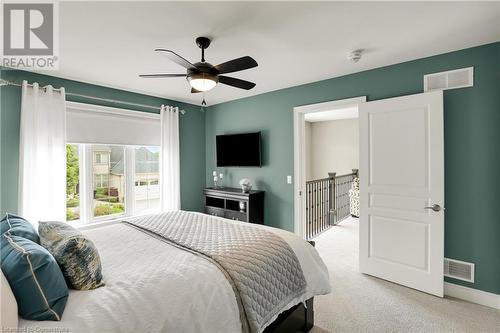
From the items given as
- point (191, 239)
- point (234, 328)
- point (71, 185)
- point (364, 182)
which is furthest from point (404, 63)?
point (71, 185)

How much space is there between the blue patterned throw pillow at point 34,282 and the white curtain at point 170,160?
3.03 metres

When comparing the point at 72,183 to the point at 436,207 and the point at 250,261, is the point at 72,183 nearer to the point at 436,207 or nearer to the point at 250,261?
the point at 250,261

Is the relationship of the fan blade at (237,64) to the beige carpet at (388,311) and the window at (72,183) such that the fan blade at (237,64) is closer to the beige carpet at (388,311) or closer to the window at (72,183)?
the beige carpet at (388,311)

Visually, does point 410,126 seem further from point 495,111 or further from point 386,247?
point 386,247

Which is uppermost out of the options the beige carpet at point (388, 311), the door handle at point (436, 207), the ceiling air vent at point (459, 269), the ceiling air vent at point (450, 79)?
the ceiling air vent at point (450, 79)

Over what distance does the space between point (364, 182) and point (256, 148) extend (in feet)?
5.86

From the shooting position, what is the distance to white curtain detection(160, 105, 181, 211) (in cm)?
420

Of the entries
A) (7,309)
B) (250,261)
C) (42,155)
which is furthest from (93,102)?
(250,261)

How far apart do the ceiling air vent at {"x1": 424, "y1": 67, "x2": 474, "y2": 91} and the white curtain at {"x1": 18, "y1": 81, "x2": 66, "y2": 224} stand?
4316 mm

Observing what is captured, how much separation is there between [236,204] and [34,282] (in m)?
3.20

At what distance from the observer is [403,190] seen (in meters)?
2.72

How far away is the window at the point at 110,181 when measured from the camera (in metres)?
3.46

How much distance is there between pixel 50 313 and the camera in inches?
41.9

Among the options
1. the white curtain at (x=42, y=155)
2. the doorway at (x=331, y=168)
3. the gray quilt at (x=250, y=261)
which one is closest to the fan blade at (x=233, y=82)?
the gray quilt at (x=250, y=261)
